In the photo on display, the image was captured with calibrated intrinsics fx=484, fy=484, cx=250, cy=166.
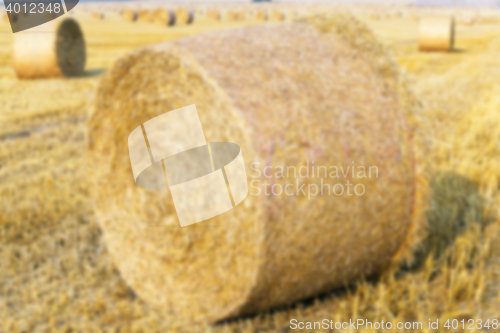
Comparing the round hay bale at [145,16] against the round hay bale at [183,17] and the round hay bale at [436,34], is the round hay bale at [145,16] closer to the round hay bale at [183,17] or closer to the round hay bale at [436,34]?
the round hay bale at [183,17]

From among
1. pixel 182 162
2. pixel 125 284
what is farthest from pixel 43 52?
pixel 125 284

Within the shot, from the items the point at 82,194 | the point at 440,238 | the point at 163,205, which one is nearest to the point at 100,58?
the point at 82,194

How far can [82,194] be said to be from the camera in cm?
486

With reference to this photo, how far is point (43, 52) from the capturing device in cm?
1127

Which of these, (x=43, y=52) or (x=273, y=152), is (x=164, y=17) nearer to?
(x=43, y=52)

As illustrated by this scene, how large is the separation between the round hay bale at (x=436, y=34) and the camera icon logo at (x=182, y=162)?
1404 centimetres

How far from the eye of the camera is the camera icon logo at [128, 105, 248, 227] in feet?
11.5

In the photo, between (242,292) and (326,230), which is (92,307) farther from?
(326,230)

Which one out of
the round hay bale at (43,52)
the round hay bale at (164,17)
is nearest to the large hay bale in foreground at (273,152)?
the round hay bale at (43,52)

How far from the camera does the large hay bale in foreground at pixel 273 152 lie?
7.98 ft

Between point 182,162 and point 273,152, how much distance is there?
1788 millimetres

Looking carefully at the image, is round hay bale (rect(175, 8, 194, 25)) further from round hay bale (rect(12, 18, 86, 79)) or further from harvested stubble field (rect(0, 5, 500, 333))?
harvested stubble field (rect(0, 5, 500, 333))

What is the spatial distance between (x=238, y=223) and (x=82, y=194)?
2.69 meters

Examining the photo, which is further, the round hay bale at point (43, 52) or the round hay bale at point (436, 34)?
the round hay bale at point (436, 34)
